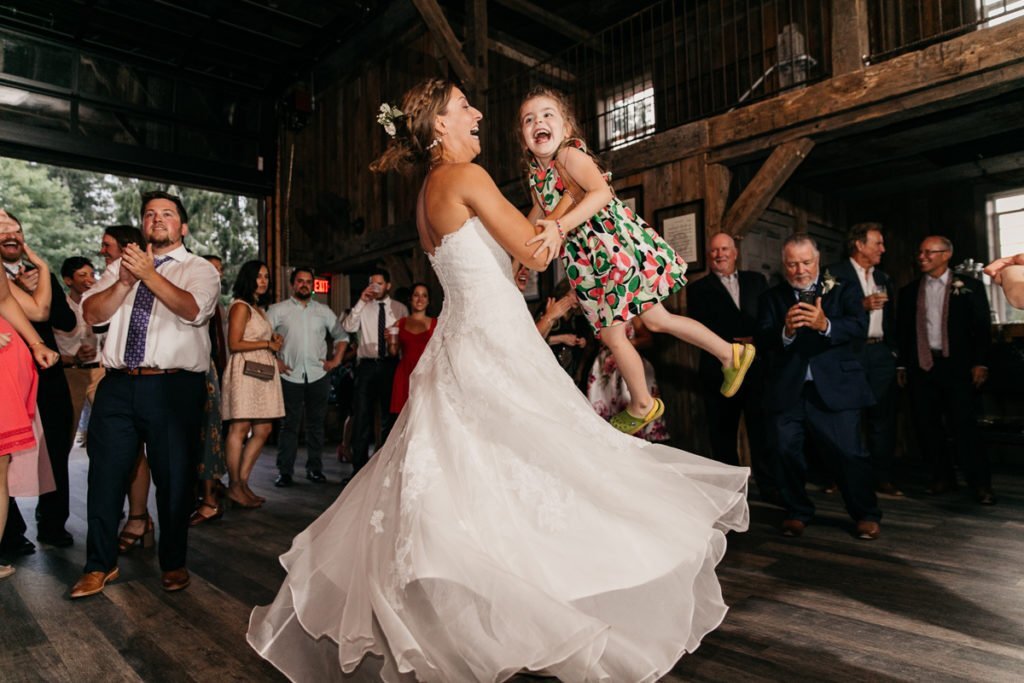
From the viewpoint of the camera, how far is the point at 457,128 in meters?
1.87

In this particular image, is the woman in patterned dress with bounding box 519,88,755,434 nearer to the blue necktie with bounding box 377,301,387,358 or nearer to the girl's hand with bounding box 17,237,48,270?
the girl's hand with bounding box 17,237,48,270

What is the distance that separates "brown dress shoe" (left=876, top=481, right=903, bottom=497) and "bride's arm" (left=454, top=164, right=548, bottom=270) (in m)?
3.92

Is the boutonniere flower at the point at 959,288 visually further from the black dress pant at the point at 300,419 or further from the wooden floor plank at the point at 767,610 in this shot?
the black dress pant at the point at 300,419

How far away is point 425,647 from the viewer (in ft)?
4.99

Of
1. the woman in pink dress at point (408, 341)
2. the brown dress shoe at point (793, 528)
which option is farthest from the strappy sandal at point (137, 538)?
the brown dress shoe at point (793, 528)

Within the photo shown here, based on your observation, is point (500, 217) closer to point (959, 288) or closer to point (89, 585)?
point (89, 585)

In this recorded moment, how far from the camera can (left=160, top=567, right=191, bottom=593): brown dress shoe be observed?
2711mm

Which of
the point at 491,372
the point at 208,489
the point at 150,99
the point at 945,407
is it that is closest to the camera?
the point at 491,372

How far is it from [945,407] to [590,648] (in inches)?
162

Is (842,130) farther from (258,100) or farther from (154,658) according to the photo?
(258,100)

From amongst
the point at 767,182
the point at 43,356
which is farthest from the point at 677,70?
the point at 43,356

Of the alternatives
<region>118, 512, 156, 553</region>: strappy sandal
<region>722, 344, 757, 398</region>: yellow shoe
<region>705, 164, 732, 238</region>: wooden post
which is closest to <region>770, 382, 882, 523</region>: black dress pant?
<region>722, 344, 757, 398</region>: yellow shoe

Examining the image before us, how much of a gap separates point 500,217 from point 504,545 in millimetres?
842

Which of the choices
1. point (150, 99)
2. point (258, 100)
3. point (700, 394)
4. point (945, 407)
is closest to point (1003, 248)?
point (945, 407)
